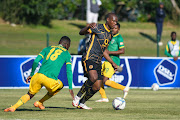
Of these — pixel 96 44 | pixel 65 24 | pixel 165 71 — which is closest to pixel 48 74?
pixel 96 44

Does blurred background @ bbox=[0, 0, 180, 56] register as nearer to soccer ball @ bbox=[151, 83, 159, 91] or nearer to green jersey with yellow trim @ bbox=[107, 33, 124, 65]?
soccer ball @ bbox=[151, 83, 159, 91]

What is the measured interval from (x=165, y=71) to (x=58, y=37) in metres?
5.04

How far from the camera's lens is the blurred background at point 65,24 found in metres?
20.0

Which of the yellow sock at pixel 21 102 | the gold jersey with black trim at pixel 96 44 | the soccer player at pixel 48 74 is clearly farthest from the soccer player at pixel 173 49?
the yellow sock at pixel 21 102

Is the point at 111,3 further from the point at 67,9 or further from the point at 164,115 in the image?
the point at 164,115

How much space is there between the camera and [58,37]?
1917 cm

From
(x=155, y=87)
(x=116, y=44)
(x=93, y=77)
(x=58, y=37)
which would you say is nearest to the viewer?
(x=93, y=77)

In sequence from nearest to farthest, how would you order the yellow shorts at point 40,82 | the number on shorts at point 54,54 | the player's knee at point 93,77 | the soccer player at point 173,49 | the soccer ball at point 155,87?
the yellow shorts at point 40,82 → the number on shorts at point 54,54 → the player's knee at point 93,77 → the soccer ball at point 155,87 → the soccer player at point 173,49

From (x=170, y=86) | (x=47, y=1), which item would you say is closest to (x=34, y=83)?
(x=170, y=86)

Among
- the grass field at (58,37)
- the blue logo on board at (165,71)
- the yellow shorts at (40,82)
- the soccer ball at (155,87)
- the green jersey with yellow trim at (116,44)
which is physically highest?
the green jersey with yellow trim at (116,44)

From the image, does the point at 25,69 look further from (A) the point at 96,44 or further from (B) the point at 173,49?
(A) the point at 96,44

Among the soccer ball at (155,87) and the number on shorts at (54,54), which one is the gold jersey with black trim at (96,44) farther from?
the soccer ball at (155,87)

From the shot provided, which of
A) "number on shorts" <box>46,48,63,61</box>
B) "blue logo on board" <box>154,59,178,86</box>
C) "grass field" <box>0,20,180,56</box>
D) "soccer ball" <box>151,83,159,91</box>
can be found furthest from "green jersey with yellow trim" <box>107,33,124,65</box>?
"grass field" <box>0,20,180,56</box>

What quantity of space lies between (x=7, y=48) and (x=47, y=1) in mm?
6920
